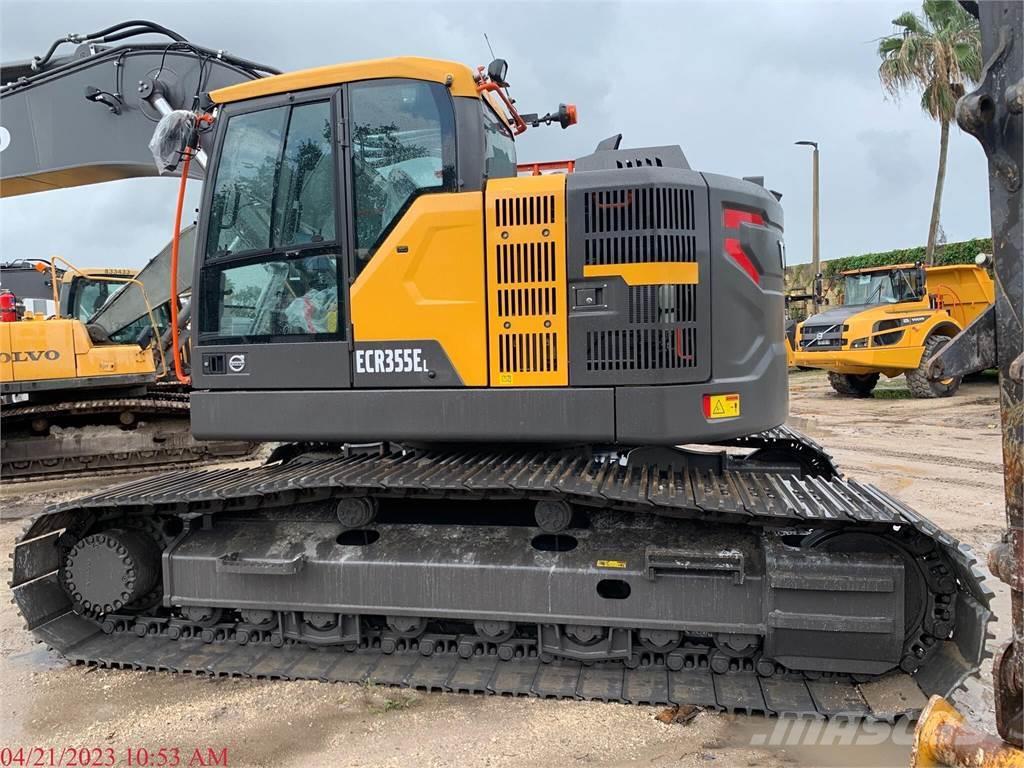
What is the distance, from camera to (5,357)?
7.77m

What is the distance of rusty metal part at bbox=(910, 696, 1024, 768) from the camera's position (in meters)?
1.95

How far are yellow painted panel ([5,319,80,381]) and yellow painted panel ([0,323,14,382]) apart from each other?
0.02 meters

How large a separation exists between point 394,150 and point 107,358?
606 cm

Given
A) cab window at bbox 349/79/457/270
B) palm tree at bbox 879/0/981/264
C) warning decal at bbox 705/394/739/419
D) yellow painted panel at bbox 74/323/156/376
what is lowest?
warning decal at bbox 705/394/739/419

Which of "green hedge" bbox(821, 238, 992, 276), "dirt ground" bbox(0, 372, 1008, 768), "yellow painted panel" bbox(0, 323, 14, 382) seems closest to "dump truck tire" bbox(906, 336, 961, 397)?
"green hedge" bbox(821, 238, 992, 276)

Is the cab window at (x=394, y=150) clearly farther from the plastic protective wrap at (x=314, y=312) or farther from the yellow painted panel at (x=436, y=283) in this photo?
the plastic protective wrap at (x=314, y=312)

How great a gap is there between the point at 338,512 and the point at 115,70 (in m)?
5.03

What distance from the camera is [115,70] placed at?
21.2ft

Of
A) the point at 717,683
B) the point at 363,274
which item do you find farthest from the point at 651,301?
the point at 717,683

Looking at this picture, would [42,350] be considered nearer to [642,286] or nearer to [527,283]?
[527,283]

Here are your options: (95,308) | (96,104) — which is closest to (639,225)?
(96,104)

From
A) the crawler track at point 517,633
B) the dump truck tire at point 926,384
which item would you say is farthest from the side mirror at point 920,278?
the crawler track at point 517,633

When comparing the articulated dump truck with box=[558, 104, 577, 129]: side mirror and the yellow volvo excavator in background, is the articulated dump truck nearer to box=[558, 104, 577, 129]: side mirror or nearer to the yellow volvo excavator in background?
box=[558, 104, 577, 129]: side mirror

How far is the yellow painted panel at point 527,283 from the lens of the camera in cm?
348
